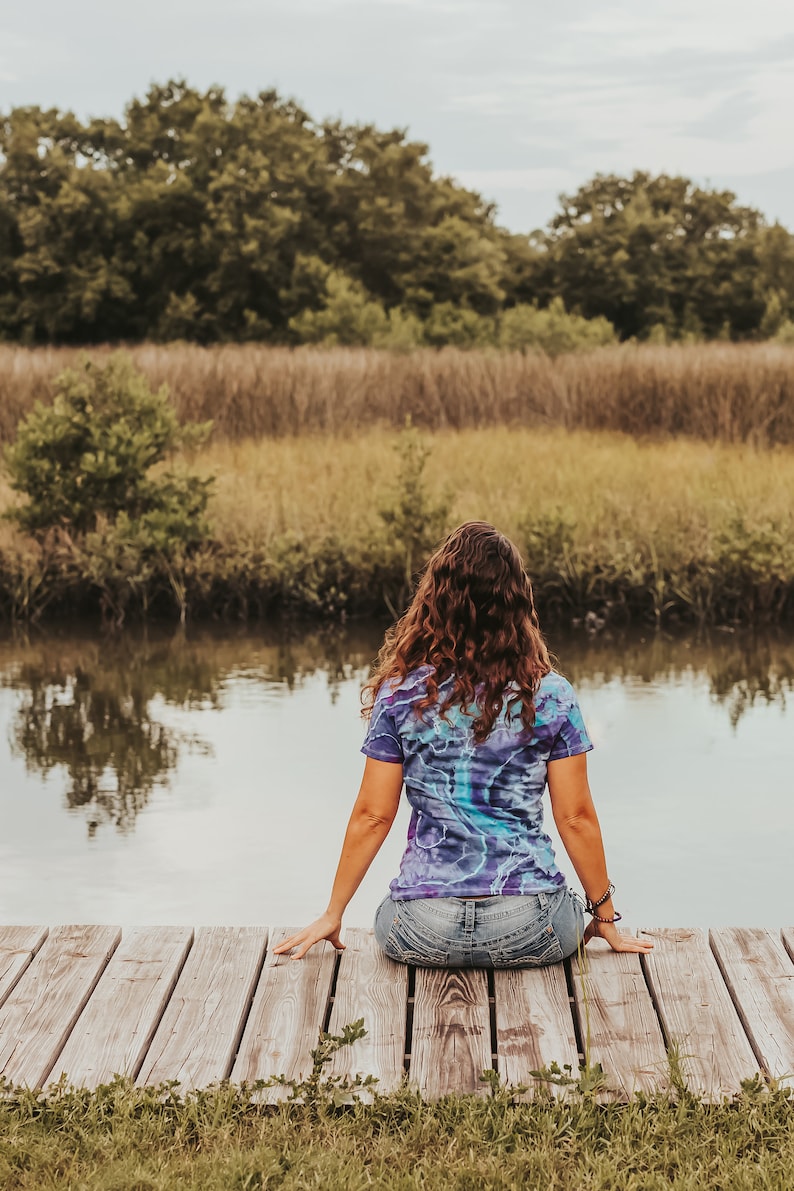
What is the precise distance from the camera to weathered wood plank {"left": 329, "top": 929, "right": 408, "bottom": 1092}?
10.00 feet

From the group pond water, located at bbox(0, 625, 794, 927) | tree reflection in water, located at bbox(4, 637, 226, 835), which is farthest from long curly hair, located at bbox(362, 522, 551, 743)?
tree reflection in water, located at bbox(4, 637, 226, 835)

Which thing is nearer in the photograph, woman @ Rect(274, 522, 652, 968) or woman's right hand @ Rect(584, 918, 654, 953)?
woman @ Rect(274, 522, 652, 968)

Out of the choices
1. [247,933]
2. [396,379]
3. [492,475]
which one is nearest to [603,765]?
[247,933]

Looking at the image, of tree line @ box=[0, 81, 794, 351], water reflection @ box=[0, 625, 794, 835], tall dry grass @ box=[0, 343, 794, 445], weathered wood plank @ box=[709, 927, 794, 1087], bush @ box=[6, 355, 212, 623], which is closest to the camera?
weathered wood plank @ box=[709, 927, 794, 1087]

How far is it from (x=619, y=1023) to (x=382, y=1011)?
0.51m

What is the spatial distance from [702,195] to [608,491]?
109ft

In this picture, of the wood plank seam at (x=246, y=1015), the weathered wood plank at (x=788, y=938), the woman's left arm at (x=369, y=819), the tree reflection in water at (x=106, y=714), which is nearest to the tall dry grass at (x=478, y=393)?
the tree reflection in water at (x=106, y=714)

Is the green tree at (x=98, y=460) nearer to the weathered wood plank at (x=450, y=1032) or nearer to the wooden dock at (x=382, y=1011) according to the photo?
the wooden dock at (x=382, y=1011)

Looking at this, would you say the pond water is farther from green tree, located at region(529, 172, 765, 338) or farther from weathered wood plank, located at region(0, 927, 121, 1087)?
→ green tree, located at region(529, 172, 765, 338)

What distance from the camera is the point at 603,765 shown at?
6812mm

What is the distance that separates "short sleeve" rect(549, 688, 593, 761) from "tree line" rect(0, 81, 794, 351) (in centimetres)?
2814

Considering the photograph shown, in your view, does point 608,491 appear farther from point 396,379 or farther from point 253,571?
point 396,379

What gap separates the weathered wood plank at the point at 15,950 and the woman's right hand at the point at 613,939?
1.34 metres

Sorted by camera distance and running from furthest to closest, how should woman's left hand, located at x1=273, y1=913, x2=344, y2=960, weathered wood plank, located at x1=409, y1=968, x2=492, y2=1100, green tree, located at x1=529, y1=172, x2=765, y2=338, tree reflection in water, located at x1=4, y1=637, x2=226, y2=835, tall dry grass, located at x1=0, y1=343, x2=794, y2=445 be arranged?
green tree, located at x1=529, y1=172, x2=765, y2=338, tall dry grass, located at x1=0, y1=343, x2=794, y2=445, tree reflection in water, located at x1=4, y1=637, x2=226, y2=835, woman's left hand, located at x1=273, y1=913, x2=344, y2=960, weathered wood plank, located at x1=409, y1=968, x2=492, y2=1100
